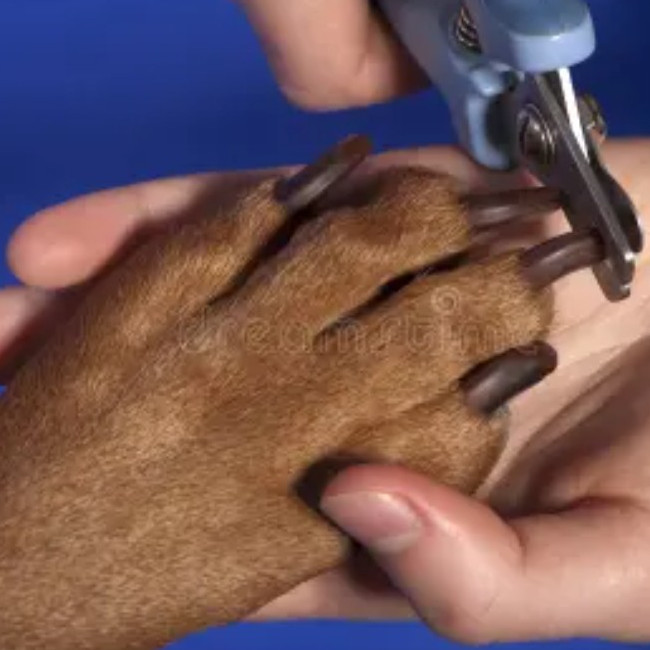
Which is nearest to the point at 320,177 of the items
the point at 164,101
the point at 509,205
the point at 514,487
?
the point at 509,205

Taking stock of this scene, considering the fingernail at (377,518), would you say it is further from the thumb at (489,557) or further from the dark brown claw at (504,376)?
the dark brown claw at (504,376)

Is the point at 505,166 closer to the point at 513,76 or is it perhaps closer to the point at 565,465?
the point at 513,76

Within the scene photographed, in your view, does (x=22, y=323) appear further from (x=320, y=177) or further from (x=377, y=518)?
(x=377, y=518)

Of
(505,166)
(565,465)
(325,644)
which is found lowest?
(325,644)

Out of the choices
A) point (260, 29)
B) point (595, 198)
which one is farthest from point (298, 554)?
point (260, 29)

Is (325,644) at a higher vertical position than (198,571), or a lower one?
lower

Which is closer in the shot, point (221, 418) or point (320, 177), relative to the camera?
point (221, 418)
